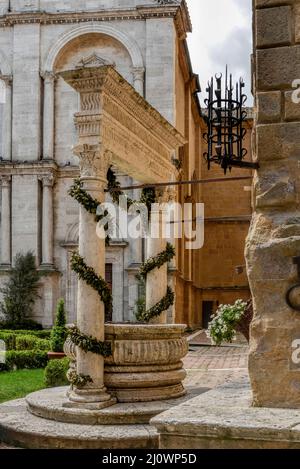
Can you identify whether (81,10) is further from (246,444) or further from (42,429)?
(246,444)

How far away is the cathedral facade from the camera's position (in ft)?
87.5

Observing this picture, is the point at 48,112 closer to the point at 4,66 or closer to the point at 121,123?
the point at 4,66

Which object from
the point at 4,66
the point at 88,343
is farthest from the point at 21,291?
the point at 88,343

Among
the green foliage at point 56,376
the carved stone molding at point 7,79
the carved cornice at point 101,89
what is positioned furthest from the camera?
the carved stone molding at point 7,79

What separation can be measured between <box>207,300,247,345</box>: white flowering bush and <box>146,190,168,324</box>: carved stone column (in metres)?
3.12

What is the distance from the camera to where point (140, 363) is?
8148mm

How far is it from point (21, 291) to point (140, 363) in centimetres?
1858

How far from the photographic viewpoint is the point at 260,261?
3941mm

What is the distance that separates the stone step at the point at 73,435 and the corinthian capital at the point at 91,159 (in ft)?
9.18

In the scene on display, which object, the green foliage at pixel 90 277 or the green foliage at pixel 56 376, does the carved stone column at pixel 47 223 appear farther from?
the green foliage at pixel 90 277

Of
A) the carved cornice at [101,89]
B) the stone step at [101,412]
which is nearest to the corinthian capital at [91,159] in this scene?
the carved cornice at [101,89]

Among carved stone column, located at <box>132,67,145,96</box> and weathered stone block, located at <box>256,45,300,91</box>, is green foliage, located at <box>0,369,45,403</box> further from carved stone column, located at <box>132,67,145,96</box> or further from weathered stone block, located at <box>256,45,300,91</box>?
carved stone column, located at <box>132,67,145,96</box>

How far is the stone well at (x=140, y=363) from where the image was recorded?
8000 mm

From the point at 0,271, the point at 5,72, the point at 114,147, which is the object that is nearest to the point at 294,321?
the point at 114,147
